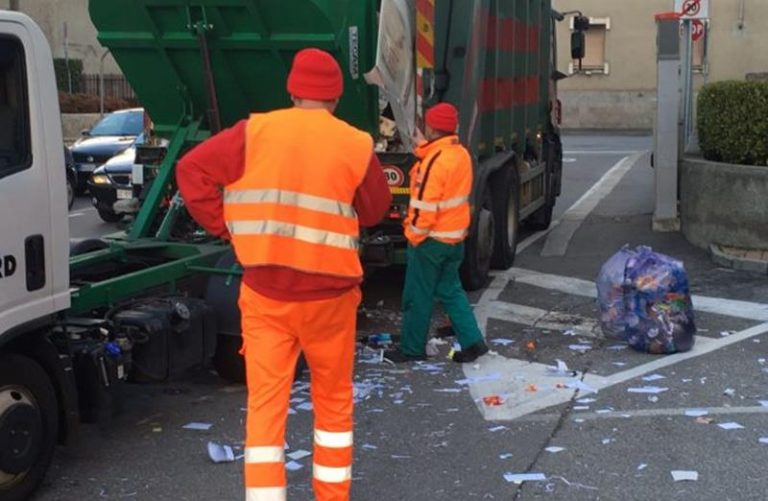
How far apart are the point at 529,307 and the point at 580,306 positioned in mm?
434

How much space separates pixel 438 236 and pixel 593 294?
9.66ft

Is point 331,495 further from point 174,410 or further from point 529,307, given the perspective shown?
point 529,307

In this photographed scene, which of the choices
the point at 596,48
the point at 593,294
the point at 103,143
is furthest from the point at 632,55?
the point at 593,294

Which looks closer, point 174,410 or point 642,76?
point 174,410

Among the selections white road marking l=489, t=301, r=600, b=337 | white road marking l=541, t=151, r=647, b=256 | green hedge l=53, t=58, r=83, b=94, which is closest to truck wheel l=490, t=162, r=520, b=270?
white road marking l=541, t=151, r=647, b=256

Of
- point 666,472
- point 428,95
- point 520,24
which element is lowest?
point 666,472

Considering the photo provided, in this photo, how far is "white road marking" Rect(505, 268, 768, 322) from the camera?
28.6ft

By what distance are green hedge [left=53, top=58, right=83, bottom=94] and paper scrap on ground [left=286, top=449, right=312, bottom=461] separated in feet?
89.4

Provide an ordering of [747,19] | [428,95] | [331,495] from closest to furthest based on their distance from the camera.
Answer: [331,495] < [428,95] < [747,19]

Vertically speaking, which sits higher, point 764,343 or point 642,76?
point 642,76

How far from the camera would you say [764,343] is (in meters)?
7.73

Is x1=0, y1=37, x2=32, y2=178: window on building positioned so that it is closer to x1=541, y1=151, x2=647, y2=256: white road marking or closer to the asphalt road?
the asphalt road

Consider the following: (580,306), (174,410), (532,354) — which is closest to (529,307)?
(580,306)

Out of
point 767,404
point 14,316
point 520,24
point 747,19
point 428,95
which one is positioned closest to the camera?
point 14,316
